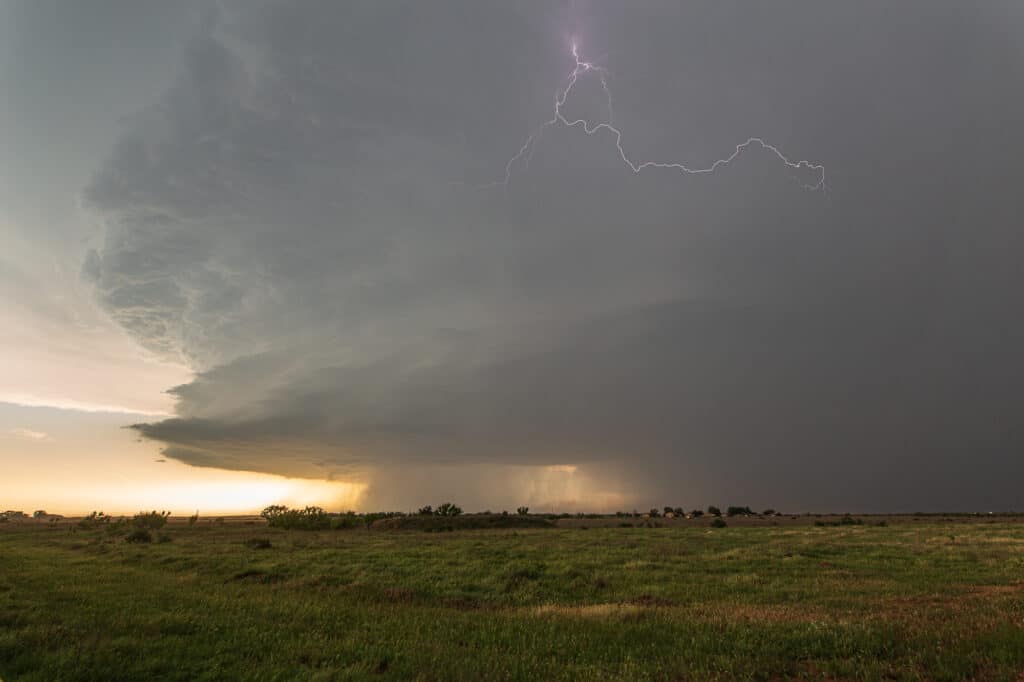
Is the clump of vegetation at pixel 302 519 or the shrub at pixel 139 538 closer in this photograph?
the shrub at pixel 139 538

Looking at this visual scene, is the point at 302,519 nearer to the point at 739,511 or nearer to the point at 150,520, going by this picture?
the point at 150,520

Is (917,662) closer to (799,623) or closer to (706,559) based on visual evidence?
(799,623)

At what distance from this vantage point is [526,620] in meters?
16.2

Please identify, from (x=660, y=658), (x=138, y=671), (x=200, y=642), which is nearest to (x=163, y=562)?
(x=200, y=642)

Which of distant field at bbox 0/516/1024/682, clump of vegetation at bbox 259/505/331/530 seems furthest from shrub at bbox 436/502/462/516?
distant field at bbox 0/516/1024/682

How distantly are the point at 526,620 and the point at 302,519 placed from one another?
286ft

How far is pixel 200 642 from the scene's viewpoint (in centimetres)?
1367

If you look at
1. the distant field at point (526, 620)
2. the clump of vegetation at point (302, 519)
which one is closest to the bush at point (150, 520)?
the clump of vegetation at point (302, 519)

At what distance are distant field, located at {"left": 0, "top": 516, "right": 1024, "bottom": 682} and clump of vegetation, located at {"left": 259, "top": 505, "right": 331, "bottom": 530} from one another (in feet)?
208

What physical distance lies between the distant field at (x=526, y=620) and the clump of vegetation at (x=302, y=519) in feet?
208

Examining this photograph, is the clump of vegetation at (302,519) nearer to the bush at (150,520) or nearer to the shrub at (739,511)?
the bush at (150,520)

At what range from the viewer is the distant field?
10.9 meters

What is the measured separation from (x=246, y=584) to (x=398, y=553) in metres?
12.8

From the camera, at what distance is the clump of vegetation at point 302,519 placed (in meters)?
91.8
